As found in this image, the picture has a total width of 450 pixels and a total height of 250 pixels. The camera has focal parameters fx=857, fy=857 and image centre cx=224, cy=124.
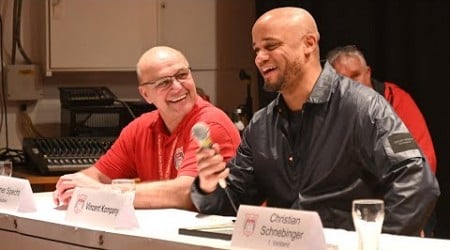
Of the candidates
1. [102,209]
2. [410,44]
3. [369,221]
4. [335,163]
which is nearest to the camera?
[369,221]

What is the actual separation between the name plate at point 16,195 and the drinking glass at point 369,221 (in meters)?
1.15

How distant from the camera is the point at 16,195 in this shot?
267 centimetres

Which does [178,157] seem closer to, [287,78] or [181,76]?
[181,76]

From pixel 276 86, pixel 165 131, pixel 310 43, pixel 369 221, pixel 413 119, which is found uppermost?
pixel 310 43

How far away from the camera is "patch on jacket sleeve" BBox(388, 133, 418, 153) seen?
8.29 feet

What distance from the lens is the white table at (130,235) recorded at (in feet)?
6.97

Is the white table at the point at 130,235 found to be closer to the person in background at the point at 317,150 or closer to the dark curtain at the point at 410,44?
the person in background at the point at 317,150

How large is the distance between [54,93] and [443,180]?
2260mm

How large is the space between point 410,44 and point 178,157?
208cm

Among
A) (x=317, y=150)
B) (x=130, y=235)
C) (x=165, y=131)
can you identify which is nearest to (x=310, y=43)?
(x=317, y=150)

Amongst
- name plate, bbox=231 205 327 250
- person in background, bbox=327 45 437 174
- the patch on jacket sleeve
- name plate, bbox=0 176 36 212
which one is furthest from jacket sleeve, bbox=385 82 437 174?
name plate, bbox=231 205 327 250

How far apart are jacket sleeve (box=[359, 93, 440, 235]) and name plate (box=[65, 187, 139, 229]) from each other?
0.74 meters

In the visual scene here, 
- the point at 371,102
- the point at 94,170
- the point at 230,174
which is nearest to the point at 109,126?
the point at 94,170

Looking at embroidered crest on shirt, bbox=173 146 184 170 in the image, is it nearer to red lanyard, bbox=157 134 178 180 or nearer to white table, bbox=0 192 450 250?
red lanyard, bbox=157 134 178 180
